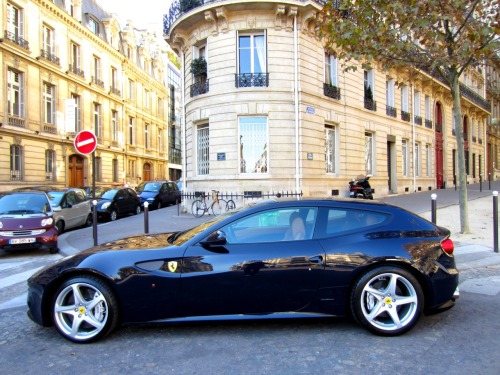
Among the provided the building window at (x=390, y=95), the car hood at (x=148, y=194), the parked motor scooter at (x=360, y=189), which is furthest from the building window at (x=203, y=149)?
the building window at (x=390, y=95)

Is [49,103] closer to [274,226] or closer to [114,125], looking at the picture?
[114,125]

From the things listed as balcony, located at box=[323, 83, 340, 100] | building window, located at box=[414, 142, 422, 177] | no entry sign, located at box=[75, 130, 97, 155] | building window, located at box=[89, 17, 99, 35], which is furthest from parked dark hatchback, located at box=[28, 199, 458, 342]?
building window, located at box=[89, 17, 99, 35]

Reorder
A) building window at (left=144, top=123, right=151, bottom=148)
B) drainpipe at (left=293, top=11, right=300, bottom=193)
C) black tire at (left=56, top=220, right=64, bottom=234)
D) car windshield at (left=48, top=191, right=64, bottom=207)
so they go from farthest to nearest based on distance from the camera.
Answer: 1. building window at (left=144, top=123, right=151, bottom=148)
2. drainpipe at (left=293, top=11, right=300, bottom=193)
3. car windshield at (left=48, top=191, right=64, bottom=207)
4. black tire at (left=56, top=220, right=64, bottom=234)

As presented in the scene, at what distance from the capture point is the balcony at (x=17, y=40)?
76.3 ft

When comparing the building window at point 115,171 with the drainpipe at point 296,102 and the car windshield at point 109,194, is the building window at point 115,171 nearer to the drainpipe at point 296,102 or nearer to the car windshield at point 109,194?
the car windshield at point 109,194

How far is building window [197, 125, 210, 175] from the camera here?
52.8ft

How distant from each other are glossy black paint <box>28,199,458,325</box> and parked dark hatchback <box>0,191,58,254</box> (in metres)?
5.04

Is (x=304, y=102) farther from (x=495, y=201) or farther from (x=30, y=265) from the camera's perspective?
(x=30, y=265)

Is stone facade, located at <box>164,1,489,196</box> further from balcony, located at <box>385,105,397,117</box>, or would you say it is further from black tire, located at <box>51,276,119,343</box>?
black tire, located at <box>51,276,119,343</box>

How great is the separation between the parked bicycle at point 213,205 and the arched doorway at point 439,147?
18787mm

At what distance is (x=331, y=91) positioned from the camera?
1695cm

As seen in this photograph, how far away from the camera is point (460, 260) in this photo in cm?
692

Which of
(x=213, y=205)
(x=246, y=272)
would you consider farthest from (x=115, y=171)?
(x=246, y=272)

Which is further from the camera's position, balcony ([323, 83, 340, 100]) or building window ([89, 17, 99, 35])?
building window ([89, 17, 99, 35])
